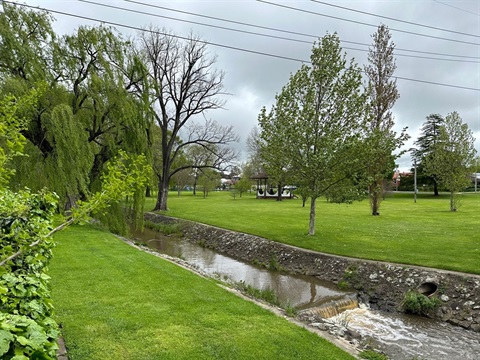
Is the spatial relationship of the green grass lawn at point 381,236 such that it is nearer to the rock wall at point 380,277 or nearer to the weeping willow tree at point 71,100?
the rock wall at point 380,277

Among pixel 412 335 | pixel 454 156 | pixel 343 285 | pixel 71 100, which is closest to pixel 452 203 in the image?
pixel 454 156

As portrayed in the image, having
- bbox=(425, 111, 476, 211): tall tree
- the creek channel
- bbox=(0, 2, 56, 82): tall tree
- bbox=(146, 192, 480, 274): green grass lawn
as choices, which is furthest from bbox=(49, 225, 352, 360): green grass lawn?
bbox=(425, 111, 476, 211): tall tree

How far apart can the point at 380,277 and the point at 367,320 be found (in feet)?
7.88

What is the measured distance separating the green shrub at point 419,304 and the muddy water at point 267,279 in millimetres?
1523

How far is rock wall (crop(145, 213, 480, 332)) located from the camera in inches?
313

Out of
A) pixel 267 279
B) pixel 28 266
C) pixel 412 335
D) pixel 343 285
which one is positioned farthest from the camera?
pixel 267 279

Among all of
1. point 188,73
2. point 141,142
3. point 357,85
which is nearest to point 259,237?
point 141,142

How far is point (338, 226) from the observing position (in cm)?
1714

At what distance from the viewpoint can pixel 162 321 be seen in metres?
5.03

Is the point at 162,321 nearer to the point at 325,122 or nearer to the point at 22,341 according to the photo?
the point at 22,341

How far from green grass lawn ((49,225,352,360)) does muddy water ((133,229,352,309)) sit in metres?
3.02

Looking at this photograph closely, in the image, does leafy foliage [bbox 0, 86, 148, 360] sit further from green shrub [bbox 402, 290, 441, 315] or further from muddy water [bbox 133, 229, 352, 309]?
green shrub [bbox 402, 290, 441, 315]

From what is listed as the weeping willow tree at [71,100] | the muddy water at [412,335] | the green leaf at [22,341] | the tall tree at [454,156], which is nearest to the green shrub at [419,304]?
the muddy water at [412,335]

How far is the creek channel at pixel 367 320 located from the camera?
625cm
